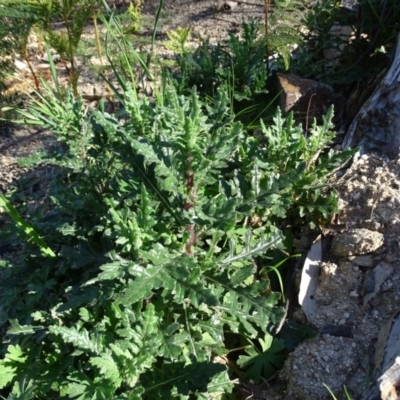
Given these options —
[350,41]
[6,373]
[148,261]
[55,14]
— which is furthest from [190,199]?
[350,41]

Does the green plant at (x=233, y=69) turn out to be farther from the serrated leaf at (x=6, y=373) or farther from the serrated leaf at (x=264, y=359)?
the serrated leaf at (x=6, y=373)

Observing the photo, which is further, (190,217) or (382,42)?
(382,42)

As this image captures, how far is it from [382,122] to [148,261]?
162 centimetres

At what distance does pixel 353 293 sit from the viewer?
2.78 meters

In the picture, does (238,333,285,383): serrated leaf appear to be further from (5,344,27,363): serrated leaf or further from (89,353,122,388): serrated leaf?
(5,344,27,363): serrated leaf

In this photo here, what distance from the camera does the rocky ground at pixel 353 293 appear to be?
2.54 metres

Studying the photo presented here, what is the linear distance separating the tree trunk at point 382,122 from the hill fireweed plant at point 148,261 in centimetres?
42

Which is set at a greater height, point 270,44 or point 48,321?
point 270,44

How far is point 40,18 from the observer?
3.79m

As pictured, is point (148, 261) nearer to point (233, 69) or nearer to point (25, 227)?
point (25, 227)

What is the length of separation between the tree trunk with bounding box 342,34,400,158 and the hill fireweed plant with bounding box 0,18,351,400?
418 millimetres

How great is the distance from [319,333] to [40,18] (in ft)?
8.33

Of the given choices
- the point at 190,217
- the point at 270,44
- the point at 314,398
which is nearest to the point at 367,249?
the point at 314,398

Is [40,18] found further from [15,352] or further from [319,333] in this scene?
[319,333]
